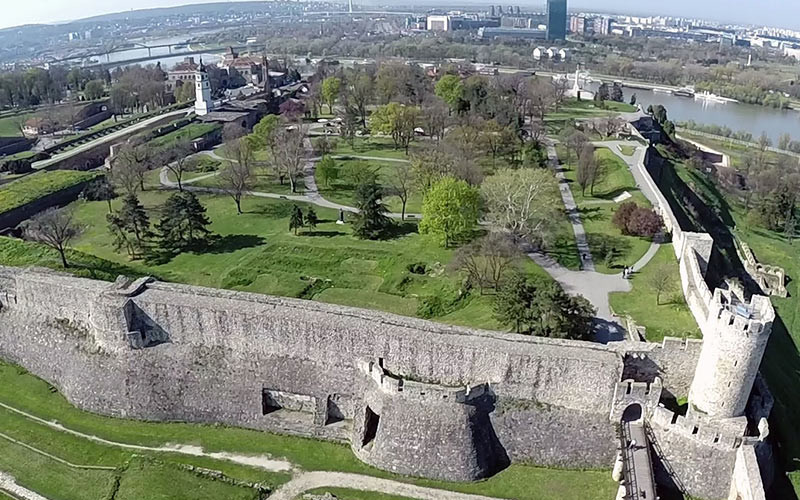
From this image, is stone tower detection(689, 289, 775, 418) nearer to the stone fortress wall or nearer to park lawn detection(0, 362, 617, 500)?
the stone fortress wall

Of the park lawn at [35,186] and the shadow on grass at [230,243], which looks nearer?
the shadow on grass at [230,243]

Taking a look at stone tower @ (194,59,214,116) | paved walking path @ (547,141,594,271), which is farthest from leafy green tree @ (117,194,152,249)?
stone tower @ (194,59,214,116)

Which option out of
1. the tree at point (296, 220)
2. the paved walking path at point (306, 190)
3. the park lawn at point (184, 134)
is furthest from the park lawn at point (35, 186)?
the tree at point (296, 220)

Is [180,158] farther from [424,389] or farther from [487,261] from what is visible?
[424,389]

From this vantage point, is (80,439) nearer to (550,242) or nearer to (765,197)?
(550,242)

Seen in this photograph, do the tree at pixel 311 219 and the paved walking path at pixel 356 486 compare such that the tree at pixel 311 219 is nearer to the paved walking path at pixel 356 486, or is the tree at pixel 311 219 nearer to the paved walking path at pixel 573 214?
the paved walking path at pixel 573 214

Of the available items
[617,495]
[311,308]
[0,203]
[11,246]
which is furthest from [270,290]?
[0,203]

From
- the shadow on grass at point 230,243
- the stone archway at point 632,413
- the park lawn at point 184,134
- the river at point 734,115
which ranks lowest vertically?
the river at point 734,115
